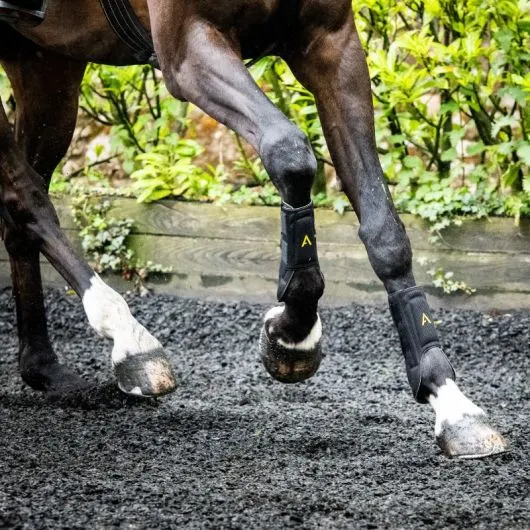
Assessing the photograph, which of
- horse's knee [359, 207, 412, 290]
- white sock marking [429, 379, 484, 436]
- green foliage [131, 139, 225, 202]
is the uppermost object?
horse's knee [359, 207, 412, 290]

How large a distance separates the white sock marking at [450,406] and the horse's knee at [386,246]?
0.38 meters

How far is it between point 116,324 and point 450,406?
4.61 ft

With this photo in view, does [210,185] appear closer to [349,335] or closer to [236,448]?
[349,335]

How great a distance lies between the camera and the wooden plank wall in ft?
19.4

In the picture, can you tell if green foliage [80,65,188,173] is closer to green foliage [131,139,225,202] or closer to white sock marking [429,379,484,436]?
green foliage [131,139,225,202]

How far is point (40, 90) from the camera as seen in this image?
15.6ft

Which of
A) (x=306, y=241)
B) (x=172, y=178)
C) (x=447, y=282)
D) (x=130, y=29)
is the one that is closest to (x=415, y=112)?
(x=447, y=282)

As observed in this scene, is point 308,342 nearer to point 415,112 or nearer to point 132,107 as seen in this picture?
point 415,112

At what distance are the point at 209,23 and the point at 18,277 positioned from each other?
1.89 m

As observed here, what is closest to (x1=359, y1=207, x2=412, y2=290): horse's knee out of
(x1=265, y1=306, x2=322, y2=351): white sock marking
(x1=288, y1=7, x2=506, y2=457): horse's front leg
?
(x1=288, y1=7, x2=506, y2=457): horse's front leg

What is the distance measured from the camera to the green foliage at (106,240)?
6.45m

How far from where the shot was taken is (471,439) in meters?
3.15

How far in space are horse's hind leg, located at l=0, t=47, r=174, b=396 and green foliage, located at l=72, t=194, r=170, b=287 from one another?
153 cm

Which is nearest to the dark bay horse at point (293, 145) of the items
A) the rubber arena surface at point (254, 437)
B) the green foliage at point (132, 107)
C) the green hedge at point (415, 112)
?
the rubber arena surface at point (254, 437)
